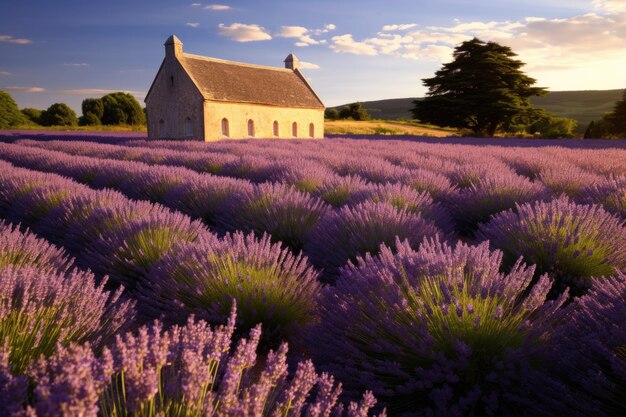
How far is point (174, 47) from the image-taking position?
947 inches

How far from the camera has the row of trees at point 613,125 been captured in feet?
109

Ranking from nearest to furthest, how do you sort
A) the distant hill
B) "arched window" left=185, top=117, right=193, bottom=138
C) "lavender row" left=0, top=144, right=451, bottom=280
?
"lavender row" left=0, top=144, right=451, bottom=280, "arched window" left=185, top=117, right=193, bottom=138, the distant hill

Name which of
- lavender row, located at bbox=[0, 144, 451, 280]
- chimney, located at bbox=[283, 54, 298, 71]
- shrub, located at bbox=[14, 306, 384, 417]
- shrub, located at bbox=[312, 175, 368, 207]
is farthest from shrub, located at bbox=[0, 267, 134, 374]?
chimney, located at bbox=[283, 54, 298, 71]

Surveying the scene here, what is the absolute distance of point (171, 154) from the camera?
32.7ft

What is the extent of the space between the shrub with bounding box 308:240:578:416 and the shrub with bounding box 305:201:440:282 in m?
1.22

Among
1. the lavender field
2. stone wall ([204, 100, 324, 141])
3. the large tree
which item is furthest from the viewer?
the large tree

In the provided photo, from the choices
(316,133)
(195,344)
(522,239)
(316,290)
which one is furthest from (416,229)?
(316,133)

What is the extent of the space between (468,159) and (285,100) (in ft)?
67.5

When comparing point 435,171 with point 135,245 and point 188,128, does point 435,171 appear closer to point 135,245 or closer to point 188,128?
point 135,245

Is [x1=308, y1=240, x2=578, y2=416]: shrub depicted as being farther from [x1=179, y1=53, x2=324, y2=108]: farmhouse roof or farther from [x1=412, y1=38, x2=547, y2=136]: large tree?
[x1=412, y1=38, x2=547, y2=136]: large tree

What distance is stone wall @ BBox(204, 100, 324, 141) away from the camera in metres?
23.3

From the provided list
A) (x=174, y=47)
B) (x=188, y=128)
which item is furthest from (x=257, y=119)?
(x=174, y=47)

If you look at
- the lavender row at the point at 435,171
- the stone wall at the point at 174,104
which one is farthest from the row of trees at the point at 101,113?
the lavender row at the point at 435,171

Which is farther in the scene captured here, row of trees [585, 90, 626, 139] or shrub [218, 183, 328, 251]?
row of trees [585, 90, 626, 139]
